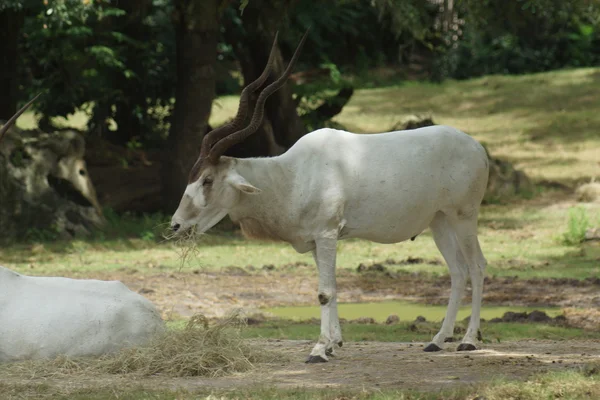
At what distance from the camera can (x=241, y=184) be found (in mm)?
8812

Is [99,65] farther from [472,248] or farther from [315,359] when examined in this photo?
[315,359]

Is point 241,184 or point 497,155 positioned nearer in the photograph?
Result: point 241,184

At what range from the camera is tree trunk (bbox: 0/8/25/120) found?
19875 millimetres

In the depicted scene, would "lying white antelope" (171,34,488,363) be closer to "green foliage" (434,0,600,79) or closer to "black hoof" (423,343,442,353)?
"black hoof" (423,343,442,353)

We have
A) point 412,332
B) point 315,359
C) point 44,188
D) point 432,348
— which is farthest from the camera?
point 44,188

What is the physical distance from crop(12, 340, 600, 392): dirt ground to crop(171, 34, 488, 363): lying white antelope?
0.89 ft

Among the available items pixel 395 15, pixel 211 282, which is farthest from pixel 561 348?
pixel 395 15

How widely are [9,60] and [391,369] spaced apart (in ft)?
46.1

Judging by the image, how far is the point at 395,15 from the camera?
1827 centimetres

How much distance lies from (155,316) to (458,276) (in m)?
2.63

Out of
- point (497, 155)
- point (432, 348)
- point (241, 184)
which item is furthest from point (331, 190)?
point (497, 155)

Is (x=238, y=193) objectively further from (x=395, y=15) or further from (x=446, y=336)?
(x=395, y=15)

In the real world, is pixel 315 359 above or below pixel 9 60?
below

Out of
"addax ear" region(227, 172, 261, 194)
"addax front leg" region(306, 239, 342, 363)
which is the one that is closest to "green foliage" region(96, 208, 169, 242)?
"addax ear" region(227, 172, 261, 194)
